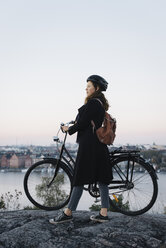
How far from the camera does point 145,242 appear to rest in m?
3.27

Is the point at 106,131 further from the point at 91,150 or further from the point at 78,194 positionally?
the point at 78,194

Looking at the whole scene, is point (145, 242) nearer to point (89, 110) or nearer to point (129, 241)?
point (129, 241)

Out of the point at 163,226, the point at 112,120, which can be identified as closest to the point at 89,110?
the point at 112,120

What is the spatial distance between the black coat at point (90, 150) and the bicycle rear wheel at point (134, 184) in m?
0.28

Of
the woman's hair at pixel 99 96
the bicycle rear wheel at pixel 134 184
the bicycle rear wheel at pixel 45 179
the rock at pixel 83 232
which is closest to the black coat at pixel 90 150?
the woman's hair at pixel 99 96

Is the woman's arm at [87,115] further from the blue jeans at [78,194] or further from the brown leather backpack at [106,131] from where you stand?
the blue jeans at [78,194]

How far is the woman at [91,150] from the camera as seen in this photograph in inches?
139

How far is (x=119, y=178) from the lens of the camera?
3906 millimetres

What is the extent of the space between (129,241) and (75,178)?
3.17 ft

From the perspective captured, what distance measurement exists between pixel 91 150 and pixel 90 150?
0.01m

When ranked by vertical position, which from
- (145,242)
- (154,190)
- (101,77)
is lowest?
(145,242)

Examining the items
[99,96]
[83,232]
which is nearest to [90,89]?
[99,96]

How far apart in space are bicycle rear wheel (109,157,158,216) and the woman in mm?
223

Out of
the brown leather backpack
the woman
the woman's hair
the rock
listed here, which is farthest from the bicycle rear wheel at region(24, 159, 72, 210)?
the woman's hair
